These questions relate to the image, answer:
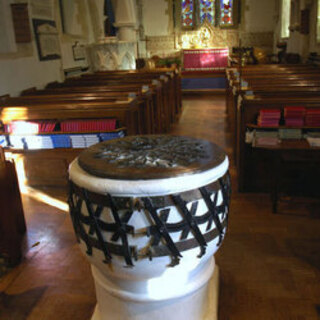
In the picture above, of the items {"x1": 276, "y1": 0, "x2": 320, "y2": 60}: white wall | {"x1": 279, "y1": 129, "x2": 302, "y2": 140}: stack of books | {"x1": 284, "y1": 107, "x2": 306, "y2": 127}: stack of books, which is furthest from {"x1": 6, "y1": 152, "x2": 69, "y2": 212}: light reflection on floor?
{"x1": 276, "y1": 0, "x2": 320, "y2": 60}: white wall

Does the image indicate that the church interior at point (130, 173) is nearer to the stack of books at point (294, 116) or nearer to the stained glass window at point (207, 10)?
the stack of books at point (294, 116)

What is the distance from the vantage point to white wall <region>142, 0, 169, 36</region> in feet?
46.5

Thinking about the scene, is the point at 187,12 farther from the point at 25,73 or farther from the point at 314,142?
the point at 314,142

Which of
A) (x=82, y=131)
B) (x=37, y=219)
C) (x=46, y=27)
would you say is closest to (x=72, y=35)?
(x=46, y=27)

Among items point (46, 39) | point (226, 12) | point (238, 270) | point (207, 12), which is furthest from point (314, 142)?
point (207, 12)

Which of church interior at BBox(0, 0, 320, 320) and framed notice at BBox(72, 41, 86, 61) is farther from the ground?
framed notice at BBox(72, 41, 86, 61)

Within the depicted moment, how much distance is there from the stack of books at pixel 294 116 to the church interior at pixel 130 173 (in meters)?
0.01

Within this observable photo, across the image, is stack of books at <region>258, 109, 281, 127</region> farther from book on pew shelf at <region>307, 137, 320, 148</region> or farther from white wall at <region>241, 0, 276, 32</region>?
white wall at <region>241, 0, 276, 32</region>

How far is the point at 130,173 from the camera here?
1562 mm

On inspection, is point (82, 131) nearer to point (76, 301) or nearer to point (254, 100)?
point (254, 100)

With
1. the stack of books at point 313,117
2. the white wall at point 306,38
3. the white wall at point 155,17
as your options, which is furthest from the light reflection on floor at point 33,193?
the white wall at point 155,17

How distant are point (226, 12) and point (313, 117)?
11835mm

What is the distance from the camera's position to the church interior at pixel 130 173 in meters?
2.25

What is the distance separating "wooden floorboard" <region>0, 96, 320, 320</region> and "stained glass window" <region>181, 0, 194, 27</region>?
1216 cm
